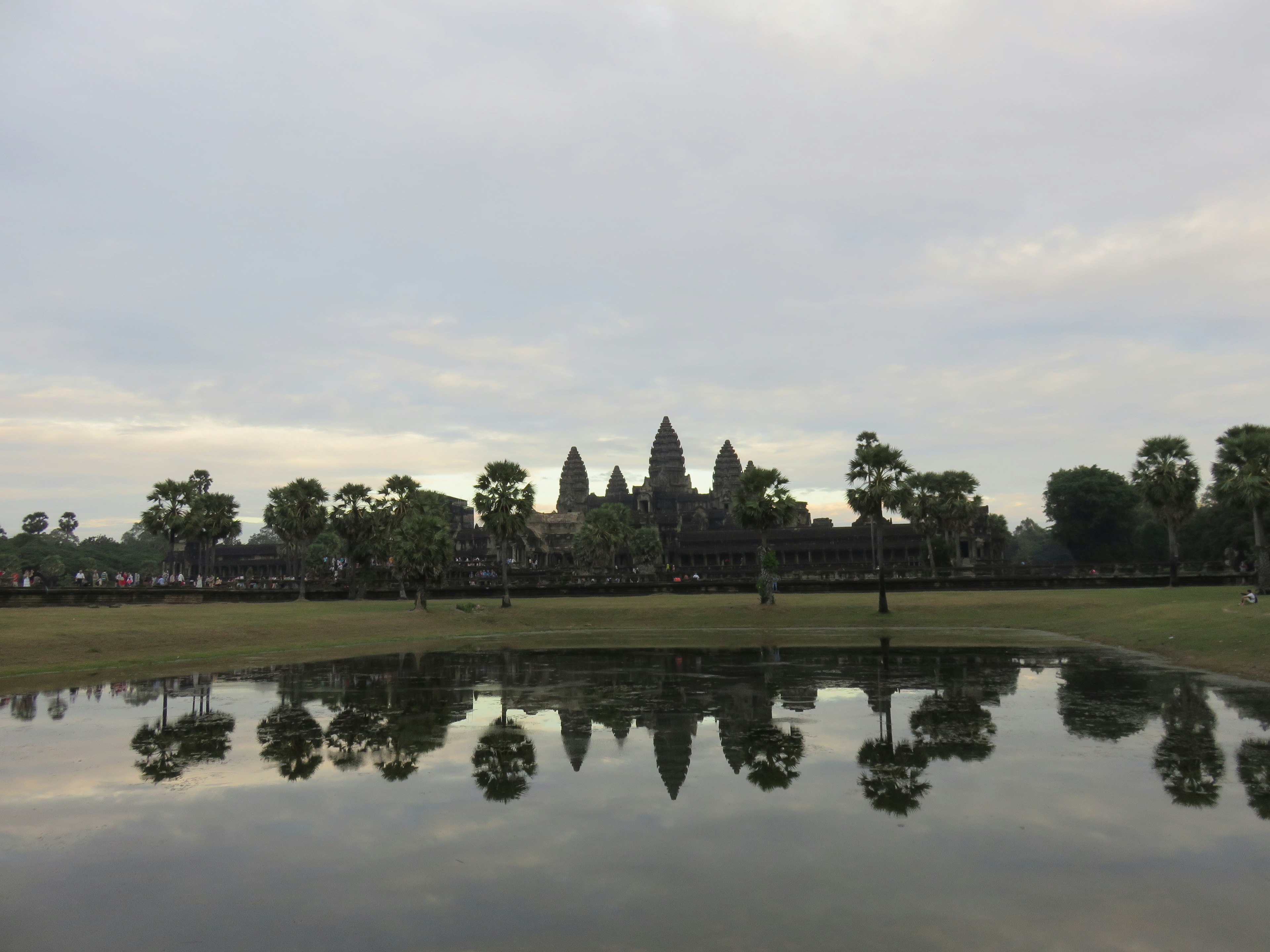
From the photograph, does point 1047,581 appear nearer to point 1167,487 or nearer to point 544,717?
point 1167,487

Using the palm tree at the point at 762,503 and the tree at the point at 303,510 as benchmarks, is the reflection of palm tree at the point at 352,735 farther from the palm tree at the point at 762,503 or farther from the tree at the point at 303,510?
the tree at the point at 303,510

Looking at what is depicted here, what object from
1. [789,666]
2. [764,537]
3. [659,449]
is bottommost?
[789,666]

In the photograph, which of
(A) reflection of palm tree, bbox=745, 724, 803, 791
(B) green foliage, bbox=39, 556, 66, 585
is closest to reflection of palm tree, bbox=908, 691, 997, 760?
(A) reflection of palm tree, bbox=745, 724, 803, 791

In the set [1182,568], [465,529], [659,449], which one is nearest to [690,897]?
[1182,568]

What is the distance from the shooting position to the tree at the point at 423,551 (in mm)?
57000

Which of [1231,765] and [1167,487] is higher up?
[1167,487]

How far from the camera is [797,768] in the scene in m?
15.3

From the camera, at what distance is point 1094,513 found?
117750mm

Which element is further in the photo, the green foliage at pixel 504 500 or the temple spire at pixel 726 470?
the temple spire at pixel 726 470

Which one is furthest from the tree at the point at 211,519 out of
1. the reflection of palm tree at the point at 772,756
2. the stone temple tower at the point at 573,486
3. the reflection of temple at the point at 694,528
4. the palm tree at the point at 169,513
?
the stone temple tower at the point at 573,486

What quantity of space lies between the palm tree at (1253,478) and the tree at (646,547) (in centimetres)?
7264

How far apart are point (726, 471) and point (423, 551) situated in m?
137

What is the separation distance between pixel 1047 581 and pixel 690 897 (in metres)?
60.0

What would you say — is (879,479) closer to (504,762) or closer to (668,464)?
(504,762)
